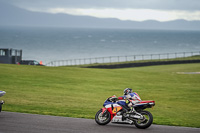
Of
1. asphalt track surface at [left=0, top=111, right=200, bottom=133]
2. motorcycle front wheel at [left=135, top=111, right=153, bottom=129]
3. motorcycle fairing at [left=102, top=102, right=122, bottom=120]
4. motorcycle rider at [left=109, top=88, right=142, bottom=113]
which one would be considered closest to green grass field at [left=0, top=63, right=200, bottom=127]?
asphalt track surface at [left=0, top=111, right=200, bottom=133]

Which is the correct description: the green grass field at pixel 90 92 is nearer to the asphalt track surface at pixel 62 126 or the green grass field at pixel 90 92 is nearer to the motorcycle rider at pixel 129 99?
the asphalt track surface at pixel 62 126

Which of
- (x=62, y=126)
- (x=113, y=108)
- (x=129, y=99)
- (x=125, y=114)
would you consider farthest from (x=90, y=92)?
(x=129, y=99)

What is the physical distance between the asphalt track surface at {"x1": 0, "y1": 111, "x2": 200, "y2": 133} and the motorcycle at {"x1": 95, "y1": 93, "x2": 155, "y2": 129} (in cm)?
23

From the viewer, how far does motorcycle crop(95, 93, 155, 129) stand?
1122 cm

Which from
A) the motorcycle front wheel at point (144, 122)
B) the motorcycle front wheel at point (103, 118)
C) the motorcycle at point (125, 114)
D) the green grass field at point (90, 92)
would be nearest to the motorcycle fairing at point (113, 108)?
the motorcycle at point (125, 114)

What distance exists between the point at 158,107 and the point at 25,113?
7.36m

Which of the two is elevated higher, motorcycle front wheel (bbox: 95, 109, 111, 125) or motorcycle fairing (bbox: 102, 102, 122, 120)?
motorcycle fairing (bbox: 102, 102, 122, 120)

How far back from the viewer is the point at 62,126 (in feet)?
38.0

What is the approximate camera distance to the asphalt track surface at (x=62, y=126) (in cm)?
1098

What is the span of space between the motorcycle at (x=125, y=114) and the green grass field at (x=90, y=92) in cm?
182

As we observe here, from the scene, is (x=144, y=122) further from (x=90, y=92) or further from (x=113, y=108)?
(x=90, y=92)

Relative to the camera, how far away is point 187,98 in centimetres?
2030

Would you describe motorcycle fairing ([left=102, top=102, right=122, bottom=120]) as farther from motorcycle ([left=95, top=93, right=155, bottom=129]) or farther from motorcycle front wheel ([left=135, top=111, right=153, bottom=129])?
motorcycle front wheel ([left=135, top=111, right=153, bottom=129])

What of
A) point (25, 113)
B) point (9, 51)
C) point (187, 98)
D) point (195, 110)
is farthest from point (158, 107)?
point (9, 51)
